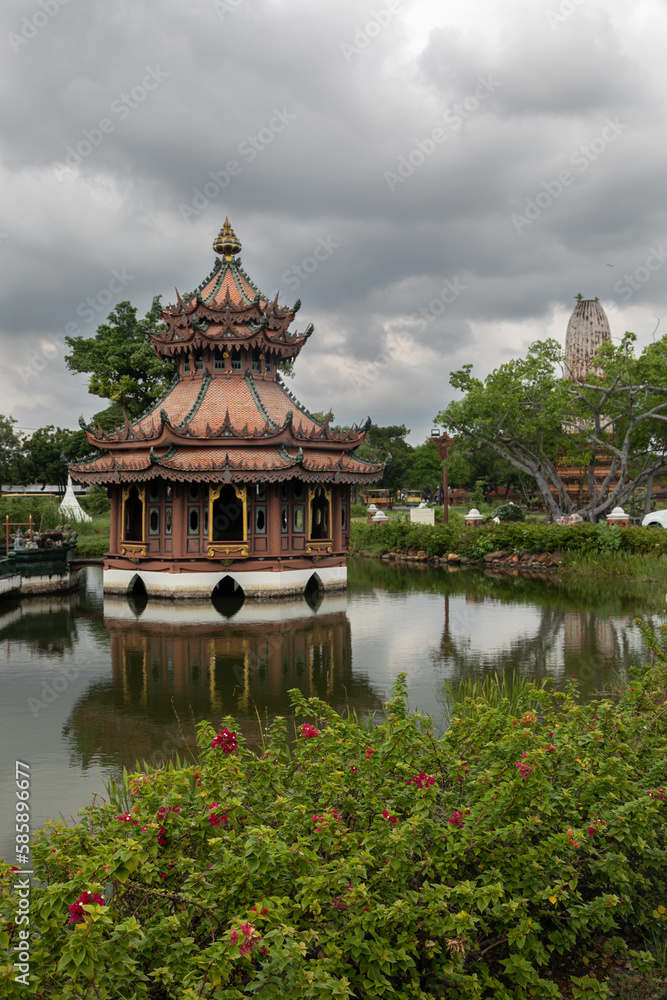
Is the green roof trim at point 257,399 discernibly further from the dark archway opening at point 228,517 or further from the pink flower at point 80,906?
the pink flower at point 80,906

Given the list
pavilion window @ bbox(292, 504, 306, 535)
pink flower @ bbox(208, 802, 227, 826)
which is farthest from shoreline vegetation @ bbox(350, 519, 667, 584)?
pink flower @ bbox(208, 802, 227, 826)

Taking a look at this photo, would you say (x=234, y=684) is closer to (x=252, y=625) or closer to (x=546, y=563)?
(x=252, y=625)

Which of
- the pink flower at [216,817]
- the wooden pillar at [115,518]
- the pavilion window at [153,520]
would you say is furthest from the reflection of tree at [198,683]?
the wooden pillar at [115,518]

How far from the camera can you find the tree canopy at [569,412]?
35969mm

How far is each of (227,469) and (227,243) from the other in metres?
10.3

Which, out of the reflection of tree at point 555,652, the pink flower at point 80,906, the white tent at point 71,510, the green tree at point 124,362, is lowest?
the reflection of tree at point 555,652

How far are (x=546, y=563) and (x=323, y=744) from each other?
88.9ft

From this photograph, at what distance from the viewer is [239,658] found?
48.3 feet

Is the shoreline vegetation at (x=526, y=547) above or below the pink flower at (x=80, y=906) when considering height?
above

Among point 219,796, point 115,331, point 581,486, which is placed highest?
point 115,331

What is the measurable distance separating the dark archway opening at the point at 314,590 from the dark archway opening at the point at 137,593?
502 centimetres

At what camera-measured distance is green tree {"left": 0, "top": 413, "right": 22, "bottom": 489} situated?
233 feet

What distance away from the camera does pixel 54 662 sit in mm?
14391

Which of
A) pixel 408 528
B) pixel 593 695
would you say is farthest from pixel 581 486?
pixel 593 695
